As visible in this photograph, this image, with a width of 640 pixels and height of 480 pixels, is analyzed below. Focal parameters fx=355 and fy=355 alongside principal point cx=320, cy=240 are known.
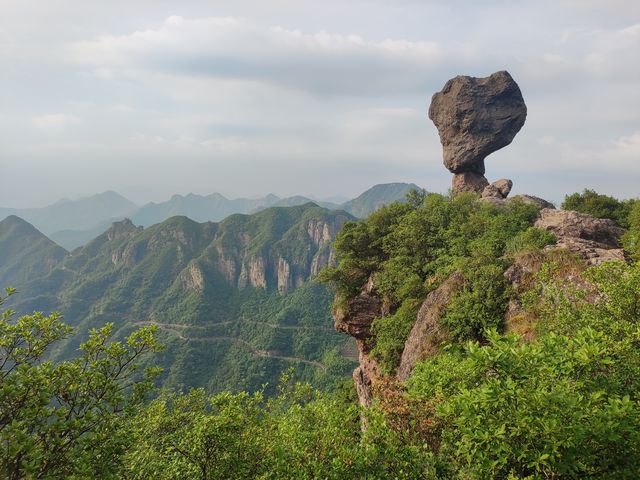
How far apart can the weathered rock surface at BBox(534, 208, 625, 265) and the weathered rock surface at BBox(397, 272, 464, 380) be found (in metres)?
7.28

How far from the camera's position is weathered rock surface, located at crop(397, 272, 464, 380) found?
21156 millimetres

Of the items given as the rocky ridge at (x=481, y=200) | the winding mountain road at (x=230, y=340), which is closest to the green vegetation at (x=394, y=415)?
the rocky ridge at (x=481, y=200)

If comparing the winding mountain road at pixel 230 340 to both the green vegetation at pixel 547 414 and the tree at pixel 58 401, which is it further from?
the green vegetation at pixel 547 414

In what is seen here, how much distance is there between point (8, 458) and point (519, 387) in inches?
380

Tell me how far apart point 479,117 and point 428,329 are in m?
33.6

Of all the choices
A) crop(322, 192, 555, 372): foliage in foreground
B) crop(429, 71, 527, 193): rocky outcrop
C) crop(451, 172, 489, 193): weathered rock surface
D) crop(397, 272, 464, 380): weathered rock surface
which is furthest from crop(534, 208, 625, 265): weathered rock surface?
crop(429, 71, 527, 193): rocky outcrop

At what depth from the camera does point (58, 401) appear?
26.7ft

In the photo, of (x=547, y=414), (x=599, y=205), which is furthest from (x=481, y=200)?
(x=547, y=414)

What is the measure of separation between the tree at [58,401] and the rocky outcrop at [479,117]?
45432 millimetres

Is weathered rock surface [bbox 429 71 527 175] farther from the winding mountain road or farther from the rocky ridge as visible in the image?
A: the winding mountain road

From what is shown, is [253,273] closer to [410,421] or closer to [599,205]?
[599,205]

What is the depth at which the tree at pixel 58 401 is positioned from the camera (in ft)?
23.0

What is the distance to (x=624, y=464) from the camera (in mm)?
6410

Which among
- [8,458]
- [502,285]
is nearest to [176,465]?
[8,458]
